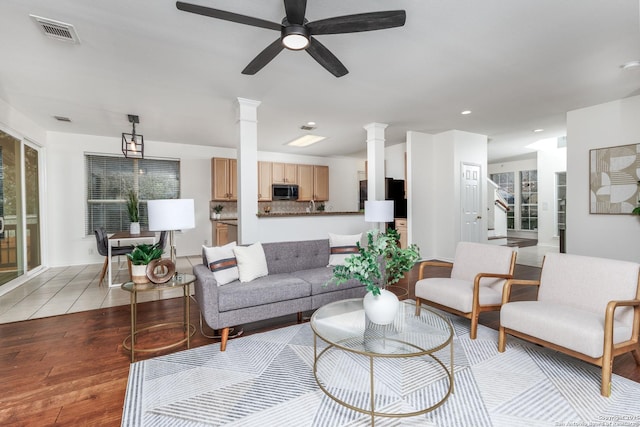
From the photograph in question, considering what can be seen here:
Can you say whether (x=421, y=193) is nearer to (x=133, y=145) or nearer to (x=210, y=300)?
(x=210, y=300)

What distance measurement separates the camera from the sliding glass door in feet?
13.9

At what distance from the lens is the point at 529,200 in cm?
955

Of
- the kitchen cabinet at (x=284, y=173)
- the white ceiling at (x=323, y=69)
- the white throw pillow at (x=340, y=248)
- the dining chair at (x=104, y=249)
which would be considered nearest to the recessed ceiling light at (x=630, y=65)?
the white ceiling at (x=323, y=69)

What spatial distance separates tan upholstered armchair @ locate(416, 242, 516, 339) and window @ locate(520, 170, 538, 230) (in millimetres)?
7825

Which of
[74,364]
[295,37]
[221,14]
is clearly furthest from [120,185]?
[295,37]

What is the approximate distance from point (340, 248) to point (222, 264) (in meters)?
1.43

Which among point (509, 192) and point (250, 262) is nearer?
point (250, 262)

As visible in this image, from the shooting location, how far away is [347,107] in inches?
180

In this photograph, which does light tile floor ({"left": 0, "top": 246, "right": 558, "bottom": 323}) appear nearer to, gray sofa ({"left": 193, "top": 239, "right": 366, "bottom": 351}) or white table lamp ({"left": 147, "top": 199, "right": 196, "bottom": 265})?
gray sofa ({"left": 193, "top": 239, "right": 366, "bottom": 351})


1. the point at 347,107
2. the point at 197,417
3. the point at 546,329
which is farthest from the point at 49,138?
the point at 546,329

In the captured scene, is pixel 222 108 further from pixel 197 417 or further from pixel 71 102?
pixel 197 417

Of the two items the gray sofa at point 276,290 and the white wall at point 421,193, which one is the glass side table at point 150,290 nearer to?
the gray sofa at point 276,290

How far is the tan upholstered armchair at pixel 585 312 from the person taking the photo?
189 cm

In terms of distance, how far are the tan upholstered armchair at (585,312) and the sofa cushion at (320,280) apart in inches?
54.8
